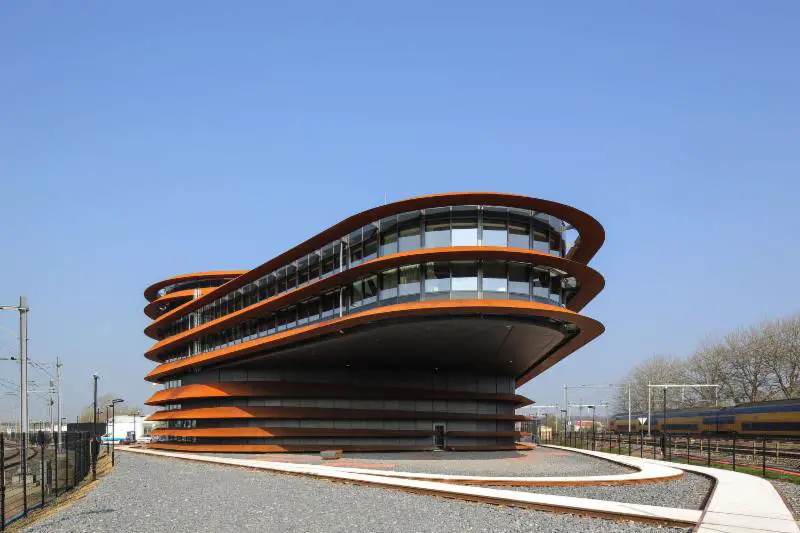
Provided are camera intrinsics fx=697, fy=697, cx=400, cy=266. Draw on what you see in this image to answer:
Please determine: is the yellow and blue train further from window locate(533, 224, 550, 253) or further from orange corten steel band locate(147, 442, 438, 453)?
window locate(533, 224, 550, 253)

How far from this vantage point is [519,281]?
118ft

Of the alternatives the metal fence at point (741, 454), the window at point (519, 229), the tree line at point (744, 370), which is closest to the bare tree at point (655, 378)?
the tree line at point (744, 370)

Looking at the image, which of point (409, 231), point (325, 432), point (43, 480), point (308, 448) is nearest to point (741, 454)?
point (325, 432)

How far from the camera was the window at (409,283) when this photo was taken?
3603cm

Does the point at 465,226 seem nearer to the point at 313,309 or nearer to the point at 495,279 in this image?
the point at 495,279

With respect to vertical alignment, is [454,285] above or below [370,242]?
below

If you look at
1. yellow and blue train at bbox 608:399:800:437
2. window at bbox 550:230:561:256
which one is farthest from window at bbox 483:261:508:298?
yellow and blue train at bbox 608:399:800:437

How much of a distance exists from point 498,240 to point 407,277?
510 centimetres

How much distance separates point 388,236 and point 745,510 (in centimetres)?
2317

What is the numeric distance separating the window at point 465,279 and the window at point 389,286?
3.30m

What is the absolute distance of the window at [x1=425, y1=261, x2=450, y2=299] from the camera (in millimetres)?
35500

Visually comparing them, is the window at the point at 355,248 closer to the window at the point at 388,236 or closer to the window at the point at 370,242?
the window at the point at 370,242

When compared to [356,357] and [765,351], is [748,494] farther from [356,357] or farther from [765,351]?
[765,351]

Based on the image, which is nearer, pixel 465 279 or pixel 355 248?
pixel 465 279
